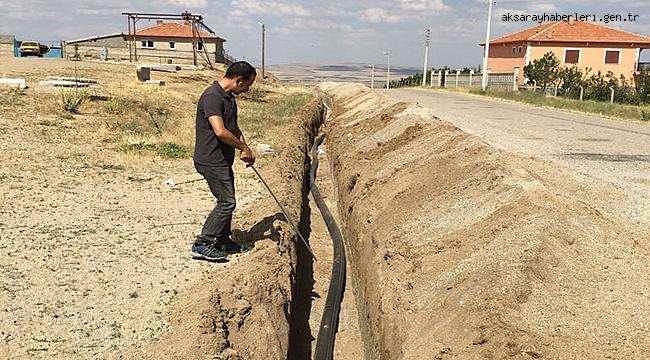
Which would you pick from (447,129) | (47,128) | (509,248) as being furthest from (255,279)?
(47,128)

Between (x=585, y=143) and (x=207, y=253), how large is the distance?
31.9ft

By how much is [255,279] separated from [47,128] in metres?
8.91

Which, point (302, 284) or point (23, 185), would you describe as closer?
point (302, 284)

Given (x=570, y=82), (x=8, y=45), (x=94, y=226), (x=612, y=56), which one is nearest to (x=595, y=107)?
(x=570, y=82)

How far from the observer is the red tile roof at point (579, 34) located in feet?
164

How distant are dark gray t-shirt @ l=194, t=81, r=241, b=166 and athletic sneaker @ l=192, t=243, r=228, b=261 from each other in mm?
942

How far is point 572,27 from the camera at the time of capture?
173 feet

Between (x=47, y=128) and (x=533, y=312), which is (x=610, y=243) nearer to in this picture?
(x=533, y=312)

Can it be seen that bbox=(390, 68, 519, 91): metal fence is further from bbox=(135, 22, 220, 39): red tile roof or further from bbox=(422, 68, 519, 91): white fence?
bbox=(135, 22, 220, 39): red tile roof

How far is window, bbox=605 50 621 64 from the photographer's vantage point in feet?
165

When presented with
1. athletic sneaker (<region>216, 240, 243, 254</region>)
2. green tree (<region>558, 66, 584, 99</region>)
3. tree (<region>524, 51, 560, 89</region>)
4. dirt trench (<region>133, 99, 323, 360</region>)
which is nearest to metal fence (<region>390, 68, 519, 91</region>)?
tree (<region>524, 51, 560, 89</region>)

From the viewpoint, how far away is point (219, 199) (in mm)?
5973

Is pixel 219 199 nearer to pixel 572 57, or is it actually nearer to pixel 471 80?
pixel 471 80

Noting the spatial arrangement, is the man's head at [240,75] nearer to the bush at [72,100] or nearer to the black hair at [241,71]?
the black hair at [241,71]
